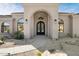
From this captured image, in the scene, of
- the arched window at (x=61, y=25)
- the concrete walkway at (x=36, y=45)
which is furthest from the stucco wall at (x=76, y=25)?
the concrete walkway at (x=36, y=45)

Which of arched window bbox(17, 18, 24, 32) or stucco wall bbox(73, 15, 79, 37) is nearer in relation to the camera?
stucco wall bbox(73, 15, 79, 37)

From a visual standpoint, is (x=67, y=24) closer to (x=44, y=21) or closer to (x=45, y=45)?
(x=44, y=21)

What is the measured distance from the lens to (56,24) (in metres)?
7.20

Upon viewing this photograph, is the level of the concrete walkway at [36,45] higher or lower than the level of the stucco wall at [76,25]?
lower

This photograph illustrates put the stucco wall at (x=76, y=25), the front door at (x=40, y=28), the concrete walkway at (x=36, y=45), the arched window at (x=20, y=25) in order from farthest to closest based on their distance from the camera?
the front door at (x=40, y=28) → the arched window at (x=20, y=25) → the stucco wall at (x=76, y=25) → the concrete walkway at (x=36, y=45)

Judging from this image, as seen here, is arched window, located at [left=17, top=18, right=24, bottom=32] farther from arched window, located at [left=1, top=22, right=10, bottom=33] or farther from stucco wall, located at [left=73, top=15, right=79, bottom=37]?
stucco wall, located at [left=73, top=15, right=79, bottom=37]

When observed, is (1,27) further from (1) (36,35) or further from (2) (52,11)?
(2) (52,11)

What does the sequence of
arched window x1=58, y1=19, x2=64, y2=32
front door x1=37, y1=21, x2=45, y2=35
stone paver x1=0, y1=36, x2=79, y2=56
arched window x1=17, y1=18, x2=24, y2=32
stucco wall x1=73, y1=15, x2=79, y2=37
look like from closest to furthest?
stone paver x1=0, y1=36, x2=79, y2=56, stucco wall x1=73, y1=15, x2=79, y2=37, arched window x1=17, y1=18, x2=24, y2=32, arched window x1=58, y1=19, x2=64, y2=32, front door x1=37, y1=21, x2=45, y2=35

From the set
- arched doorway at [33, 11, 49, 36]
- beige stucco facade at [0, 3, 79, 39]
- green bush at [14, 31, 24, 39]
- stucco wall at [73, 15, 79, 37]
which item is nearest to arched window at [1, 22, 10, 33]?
beige stucco facade at [0, 3, 79, 39]

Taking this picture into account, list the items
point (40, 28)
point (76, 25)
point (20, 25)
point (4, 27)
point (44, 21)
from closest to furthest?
point (4, 27), point (76, 25), point (20, 25), point (40, 28), point (44, 21)

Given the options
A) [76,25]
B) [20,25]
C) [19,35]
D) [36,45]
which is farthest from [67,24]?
[19,35]

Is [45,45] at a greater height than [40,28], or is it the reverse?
[40,28]

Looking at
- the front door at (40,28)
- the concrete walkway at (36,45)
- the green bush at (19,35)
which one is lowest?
the concrete walkway at (36,45)

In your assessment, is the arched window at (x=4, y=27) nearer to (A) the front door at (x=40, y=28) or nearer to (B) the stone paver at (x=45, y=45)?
(B) the stone paver at (x=45, y=45)
